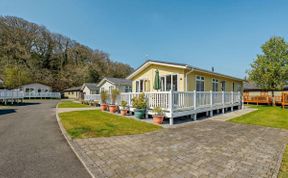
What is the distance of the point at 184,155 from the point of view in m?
4.02

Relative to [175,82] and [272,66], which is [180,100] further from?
[272,66]

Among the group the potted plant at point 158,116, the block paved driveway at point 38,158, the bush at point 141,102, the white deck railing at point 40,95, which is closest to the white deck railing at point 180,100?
the bush at point 141,102

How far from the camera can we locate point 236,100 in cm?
1533

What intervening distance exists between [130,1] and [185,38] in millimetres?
9141

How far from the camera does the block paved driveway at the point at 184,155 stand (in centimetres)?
316

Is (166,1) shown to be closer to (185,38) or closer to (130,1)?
(130,1)

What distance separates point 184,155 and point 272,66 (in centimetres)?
2244

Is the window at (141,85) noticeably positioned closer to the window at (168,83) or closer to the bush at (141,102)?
the window at (168,83)

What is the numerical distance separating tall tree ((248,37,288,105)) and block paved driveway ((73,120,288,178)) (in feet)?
59.2

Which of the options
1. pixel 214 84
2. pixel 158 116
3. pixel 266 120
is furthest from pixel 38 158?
pixel 214 84

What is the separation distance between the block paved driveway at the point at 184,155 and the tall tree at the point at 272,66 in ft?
59.2

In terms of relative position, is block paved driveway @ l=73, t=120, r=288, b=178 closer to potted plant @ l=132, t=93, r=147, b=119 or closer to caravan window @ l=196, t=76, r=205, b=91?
potted plant @ l=132, t=93, r=147, b=119

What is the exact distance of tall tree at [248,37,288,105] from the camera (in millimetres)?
19219

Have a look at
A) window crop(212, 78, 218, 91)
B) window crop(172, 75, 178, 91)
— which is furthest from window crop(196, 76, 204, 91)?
window crop(212, 78, 218, 91)
